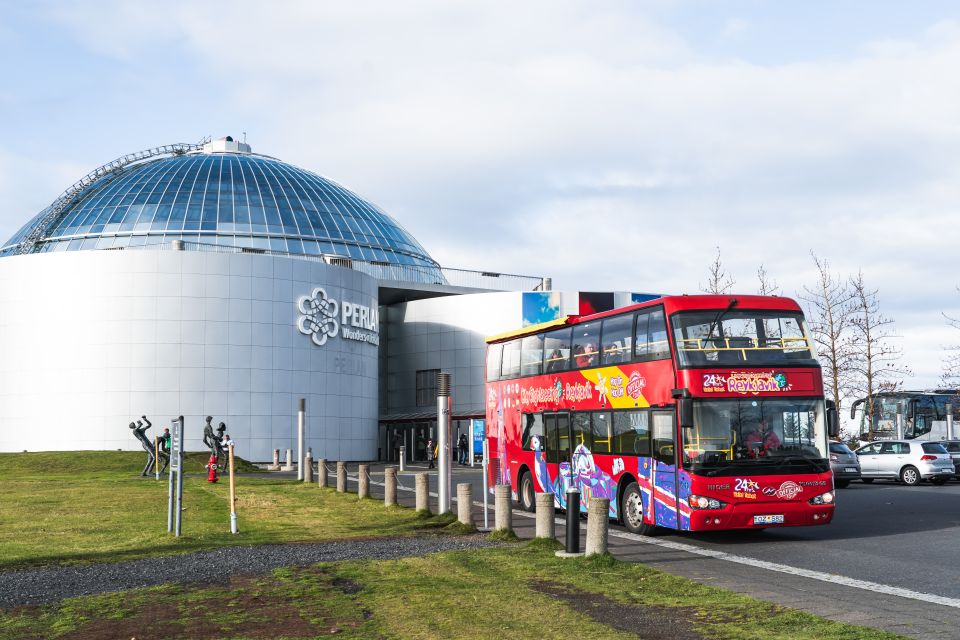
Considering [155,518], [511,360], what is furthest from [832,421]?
[155,518]

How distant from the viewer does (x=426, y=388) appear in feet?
225

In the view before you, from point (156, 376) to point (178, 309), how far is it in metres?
3.70

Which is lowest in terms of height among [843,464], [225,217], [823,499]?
[843,464]

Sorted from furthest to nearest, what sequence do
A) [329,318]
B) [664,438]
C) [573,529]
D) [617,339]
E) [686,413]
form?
[329,318] < [617,339] < [664,438] < [686,413] < [573,529]

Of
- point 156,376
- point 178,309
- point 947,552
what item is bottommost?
point 947,552

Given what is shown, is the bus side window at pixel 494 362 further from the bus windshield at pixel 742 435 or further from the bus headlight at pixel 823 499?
the bus headlight at pixel 823 499

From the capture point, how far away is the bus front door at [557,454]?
21.8 meters

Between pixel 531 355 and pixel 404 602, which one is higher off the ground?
pixel 531 355

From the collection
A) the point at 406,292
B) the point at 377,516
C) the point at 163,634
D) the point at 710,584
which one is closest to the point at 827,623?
the point at 710,584

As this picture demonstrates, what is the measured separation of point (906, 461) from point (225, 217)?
46.0m

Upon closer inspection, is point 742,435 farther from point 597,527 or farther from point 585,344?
point 585,344

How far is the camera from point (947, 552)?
1623cm

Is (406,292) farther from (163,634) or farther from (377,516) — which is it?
(163,634)

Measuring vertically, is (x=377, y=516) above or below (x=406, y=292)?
below
